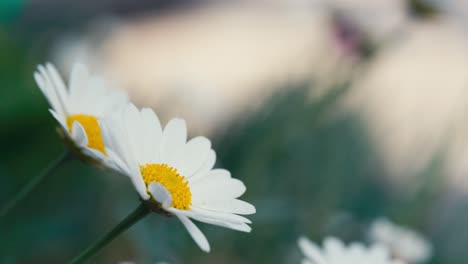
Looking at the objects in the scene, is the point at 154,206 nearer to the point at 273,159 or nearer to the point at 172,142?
the point at 172,142

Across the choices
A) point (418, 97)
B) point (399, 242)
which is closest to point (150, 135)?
point (399, 242)

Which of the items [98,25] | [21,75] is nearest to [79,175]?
[21,75]

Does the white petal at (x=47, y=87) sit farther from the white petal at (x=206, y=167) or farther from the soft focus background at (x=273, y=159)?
the soft focus background at (x=273, y=159)

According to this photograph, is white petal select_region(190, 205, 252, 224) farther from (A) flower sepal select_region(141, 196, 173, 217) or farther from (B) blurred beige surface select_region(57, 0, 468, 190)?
(B) blurred beige surface select_region(57, 0, 468, 190)

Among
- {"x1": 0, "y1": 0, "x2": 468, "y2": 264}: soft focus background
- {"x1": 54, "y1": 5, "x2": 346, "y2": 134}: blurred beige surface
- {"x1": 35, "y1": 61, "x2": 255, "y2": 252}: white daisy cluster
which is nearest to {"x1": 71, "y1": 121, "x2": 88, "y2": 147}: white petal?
{"x1": 35, "y1": 61, "x2": 255, "y2": 252}: white daisy cluster

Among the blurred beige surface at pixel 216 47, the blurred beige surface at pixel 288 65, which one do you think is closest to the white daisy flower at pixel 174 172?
the blurred beige surface at pixel 288 65

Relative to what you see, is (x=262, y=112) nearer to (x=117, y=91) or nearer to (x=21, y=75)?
(x=21, y=75)
